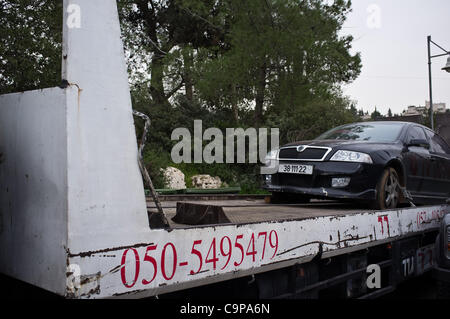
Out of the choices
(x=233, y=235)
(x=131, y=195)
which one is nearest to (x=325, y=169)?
(x=233, y=235)

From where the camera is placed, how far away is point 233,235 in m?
2.44

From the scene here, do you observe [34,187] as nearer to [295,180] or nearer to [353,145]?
[295,180]

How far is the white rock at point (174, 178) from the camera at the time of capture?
1408cm

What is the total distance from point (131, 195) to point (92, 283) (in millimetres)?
422

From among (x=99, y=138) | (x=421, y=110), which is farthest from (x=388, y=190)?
(x=421, y=110)

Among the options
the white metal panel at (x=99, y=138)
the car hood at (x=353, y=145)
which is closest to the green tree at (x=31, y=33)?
the car hood at (x=353, y=145)

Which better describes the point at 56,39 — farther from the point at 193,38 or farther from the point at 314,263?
the point at 193,38

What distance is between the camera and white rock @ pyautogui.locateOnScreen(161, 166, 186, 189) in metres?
14.1

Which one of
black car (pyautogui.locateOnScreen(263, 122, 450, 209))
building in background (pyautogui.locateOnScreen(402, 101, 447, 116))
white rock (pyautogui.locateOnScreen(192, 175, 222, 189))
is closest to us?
black car (pyautogui.locateOnScreen(263, 122, 450, 209))

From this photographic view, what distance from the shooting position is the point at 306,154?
513 centimetres

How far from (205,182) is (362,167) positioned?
35.0 feet

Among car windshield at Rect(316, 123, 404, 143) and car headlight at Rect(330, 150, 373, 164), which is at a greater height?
car windshield at Rect(316, 123, 404, 143)

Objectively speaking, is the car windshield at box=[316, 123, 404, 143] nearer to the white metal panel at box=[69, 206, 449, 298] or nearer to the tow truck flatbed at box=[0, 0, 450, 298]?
the white metal panel at box=[69, 206, 449, 298]

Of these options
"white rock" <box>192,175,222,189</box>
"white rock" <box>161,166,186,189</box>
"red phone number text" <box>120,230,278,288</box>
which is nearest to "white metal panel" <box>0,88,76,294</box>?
"red phone number text" <box>120,230,278,288</box>
